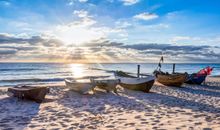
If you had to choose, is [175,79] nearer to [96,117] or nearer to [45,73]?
[96,117]

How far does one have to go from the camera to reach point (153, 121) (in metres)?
8.72

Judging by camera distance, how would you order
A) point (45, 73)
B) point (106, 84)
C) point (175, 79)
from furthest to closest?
point (45, 73)
point (175, 79)
point (106, 84)

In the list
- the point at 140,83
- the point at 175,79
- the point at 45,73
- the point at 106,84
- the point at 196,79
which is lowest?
the point at 45,73

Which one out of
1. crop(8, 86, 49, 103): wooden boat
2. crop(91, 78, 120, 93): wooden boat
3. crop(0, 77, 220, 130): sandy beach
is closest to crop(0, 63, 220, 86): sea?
crop(91, 78, 120, 93): wooden boat

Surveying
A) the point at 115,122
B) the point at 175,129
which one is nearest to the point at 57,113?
the point at 115,122

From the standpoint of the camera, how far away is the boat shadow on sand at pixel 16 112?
829cm

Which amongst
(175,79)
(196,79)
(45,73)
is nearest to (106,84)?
(175,79)

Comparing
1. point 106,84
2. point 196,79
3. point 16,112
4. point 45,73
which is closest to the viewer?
point 16,112

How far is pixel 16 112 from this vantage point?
10.3 meters

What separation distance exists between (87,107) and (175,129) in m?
5.17

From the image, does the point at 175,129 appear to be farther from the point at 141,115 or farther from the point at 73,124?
the point at 73,124

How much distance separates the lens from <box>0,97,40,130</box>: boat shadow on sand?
829 cm

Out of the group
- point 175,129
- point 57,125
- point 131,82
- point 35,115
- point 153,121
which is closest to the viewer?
point 175,129

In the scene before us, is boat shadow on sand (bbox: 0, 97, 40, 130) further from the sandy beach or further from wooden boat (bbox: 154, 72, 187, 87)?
wooden boat (bbox: 154, 72, 187, 87)
